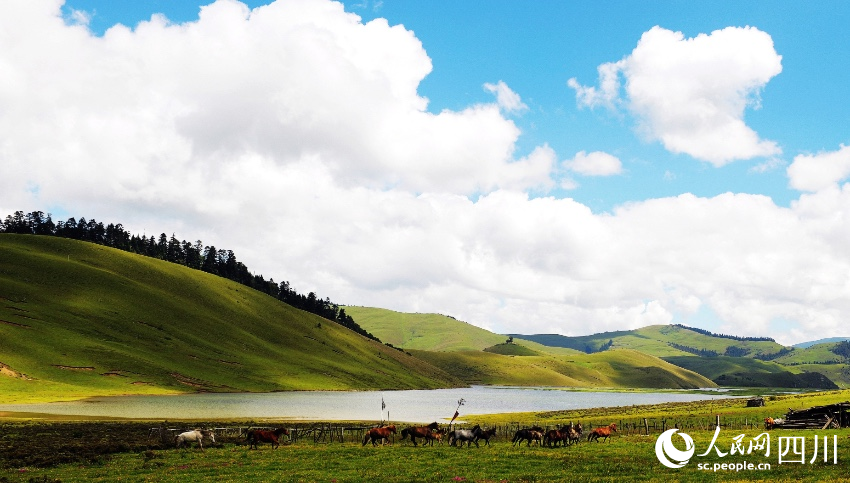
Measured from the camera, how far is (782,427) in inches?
2132

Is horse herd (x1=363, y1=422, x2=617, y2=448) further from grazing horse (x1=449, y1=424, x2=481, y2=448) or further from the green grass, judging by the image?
the green grass

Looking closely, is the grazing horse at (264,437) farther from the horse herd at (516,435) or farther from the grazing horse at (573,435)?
the grazing horse at (573,435)

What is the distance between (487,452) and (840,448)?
75.8 feet

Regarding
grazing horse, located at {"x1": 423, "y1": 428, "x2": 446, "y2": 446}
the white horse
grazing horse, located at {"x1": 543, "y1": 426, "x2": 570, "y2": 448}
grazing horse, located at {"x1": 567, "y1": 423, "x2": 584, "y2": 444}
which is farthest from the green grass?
grazing horse, located at {"x1": 423, "y1": 428, "x2": 446, "y2": 446}

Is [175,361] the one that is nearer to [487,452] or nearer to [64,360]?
[64,360]

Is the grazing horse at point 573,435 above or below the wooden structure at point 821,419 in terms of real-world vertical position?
below

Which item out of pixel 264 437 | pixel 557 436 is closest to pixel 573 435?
pixel 557 436

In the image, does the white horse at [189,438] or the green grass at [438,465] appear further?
the white horse at [189,438]

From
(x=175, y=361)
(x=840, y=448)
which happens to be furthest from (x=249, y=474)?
(x=175, y=361)

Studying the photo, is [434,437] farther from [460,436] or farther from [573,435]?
[573,435]

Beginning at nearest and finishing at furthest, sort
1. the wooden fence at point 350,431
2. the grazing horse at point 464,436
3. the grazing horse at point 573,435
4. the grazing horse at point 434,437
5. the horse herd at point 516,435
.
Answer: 1. the horse herd at point 516,435
2. the grazing horse at point 573,435
3. the grazing horse at point 464,436
4. the grazing horse at point 434,437
5. the wooden fence at point 350,431

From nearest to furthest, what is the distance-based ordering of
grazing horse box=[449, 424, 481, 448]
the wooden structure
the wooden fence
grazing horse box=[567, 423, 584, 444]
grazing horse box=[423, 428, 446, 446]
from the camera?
grazing horse box=[567, 423, 584, 444] < grazing horse box=[449, 424, 481, 448] < grazing horse box=[423, 428, 446, 446] < the wooden structure < the wooden fence

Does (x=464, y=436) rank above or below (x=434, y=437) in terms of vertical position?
above

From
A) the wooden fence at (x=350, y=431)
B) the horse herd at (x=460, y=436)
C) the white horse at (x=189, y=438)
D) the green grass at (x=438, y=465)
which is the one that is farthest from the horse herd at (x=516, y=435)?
the white horse at (x=189, y=438)
